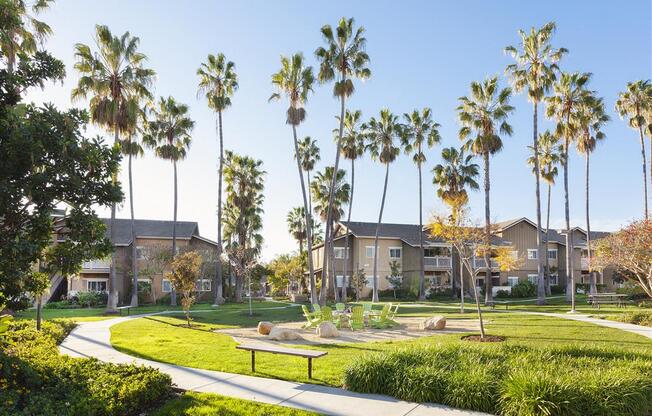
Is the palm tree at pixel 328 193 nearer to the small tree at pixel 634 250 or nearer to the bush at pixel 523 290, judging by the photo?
the bush at pixel 523 290

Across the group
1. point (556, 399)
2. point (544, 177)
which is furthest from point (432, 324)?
point (544, 177)

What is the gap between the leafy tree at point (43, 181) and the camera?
24.1ft

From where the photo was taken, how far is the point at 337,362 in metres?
12.1

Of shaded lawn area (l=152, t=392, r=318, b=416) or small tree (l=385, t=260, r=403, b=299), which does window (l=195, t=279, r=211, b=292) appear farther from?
shaded lawn area (l=152, t=392, r=318, b=416)

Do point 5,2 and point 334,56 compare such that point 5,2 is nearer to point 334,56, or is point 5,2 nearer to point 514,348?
point 514,348

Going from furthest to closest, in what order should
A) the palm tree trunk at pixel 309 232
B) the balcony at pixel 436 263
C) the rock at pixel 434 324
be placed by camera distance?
1. the balcony at pixel 436 263
2. the palm tree trunk at pixel 309 232
3. the rock at pixel 434 324

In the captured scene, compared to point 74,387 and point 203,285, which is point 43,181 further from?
point 203,285

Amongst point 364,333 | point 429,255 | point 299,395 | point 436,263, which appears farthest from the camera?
point 429,255

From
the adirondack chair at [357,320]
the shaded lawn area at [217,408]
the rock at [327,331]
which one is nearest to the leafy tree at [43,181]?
the shaded lawn area at [217,408]

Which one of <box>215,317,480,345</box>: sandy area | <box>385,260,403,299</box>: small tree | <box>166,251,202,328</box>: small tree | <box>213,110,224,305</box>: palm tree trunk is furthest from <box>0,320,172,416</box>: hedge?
<box>385,260,403,299</box>: small tree

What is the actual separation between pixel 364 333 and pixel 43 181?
49.1ft

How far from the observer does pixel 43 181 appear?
755 centimetres

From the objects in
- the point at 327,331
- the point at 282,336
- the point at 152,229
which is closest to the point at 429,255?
the point at 152,229

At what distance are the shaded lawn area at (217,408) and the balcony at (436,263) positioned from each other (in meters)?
45.0
